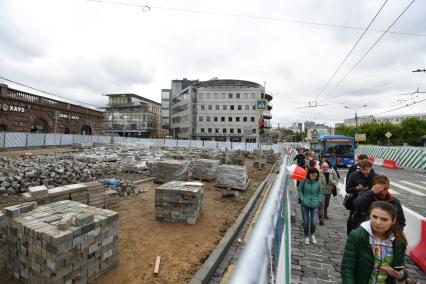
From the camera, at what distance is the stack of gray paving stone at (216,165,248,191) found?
35.4 feet

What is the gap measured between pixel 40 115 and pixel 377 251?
143ft

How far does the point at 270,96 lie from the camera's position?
71625 mm

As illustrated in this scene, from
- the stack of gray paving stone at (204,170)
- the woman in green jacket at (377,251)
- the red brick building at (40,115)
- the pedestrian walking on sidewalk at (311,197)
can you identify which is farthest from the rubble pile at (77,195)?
the red brick building at (40,115)

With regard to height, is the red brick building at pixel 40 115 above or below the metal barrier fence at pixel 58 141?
above

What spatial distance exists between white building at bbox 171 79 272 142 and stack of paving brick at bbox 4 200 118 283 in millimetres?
60705

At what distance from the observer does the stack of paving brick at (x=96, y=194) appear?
20.8ft

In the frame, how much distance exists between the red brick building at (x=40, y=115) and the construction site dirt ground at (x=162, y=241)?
100 feet

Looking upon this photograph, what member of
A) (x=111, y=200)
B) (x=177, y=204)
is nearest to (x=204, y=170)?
(x=111, y=200)

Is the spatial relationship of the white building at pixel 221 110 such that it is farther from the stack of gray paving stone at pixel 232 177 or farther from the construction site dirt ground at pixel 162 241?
the construction site dirt ground at pixel 162 241

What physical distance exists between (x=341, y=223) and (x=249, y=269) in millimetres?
7169

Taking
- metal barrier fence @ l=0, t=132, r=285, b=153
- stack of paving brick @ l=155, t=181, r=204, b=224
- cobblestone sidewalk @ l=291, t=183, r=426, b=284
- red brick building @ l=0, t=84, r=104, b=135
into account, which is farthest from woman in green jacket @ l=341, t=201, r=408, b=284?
red brick building @ l=0, t=84, r=104, b=135

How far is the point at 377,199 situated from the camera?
3.65 m

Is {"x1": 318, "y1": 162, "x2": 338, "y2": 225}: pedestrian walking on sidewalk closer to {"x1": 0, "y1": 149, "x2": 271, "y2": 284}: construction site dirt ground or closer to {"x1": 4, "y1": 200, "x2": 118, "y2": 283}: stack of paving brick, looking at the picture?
{"x1": 0, "y1": 149, "x2": 271, "y2": 284}: construction site dirt ground

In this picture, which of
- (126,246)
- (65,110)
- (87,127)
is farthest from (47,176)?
(87,127)
